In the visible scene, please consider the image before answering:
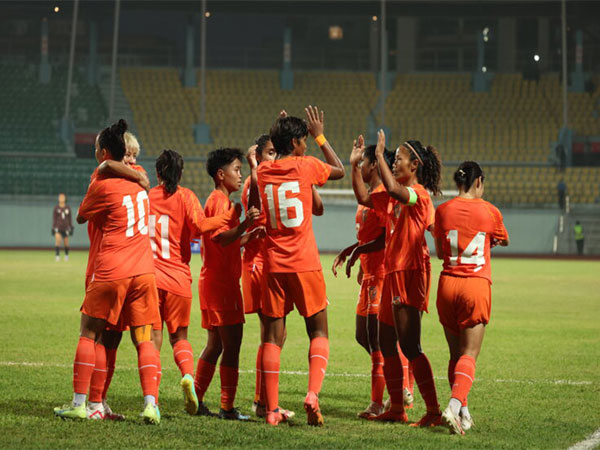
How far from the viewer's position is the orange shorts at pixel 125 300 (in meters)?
6.02

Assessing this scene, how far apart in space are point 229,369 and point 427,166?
2120mm

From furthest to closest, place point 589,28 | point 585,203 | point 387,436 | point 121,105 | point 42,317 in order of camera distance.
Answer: point 589,28 → point 121,105 → point 585,203 → point 42,317 → point 387,436

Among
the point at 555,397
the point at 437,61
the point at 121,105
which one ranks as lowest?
the point at 555,397

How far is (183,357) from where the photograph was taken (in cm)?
644

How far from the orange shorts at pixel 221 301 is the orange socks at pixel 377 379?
3.77 ft

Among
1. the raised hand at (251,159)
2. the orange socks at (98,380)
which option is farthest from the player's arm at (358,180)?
the orange socks at (98,380)

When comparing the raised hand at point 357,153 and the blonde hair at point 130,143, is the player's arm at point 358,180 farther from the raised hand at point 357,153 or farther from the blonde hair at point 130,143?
the blonde hair at point 130,143

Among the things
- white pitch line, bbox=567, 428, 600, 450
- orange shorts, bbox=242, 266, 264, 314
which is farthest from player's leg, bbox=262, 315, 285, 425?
white pitch line, bbox=567, 428, 600, 450

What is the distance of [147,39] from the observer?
47688 mm

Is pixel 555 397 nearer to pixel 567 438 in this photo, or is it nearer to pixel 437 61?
pixel 567 438

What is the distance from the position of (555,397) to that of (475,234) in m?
2.13

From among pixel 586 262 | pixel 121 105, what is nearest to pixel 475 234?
pixel 586 262

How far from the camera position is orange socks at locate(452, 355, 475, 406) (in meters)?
5.89

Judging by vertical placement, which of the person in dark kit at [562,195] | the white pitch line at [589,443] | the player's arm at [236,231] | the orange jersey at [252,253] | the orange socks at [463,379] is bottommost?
the white pitch line at [589,443]
